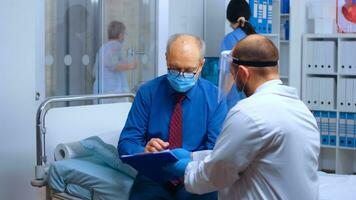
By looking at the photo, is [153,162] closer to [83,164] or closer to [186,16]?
[83,164]

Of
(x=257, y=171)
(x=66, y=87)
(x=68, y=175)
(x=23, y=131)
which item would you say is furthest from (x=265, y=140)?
(x=66, y=87)

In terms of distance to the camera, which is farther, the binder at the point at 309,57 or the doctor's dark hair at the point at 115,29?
the binder at the point at 309,57

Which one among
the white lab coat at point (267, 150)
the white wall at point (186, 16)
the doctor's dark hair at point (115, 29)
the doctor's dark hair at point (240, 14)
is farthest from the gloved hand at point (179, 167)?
the white wall at point (186, 16)

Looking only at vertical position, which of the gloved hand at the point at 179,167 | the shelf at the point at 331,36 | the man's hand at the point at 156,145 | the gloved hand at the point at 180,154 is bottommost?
the gloved hand at the point at 179,167

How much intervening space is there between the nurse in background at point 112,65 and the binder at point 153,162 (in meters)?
1.91

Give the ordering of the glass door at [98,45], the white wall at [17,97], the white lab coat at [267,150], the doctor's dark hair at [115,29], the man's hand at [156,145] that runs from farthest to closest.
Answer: the doctor's dark hair at [115,29] < the glass door at [98,45] < the white wall at [17,97] < the man's hand at [156,145] < the white lab coat at [267,150]

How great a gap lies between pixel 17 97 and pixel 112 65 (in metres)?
1.17

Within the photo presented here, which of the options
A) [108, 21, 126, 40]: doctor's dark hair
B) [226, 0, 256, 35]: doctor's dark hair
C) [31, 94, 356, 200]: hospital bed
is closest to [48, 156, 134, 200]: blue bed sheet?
[31, 94, 356, 200]: hospital bed

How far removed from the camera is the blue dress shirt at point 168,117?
2.60 metres

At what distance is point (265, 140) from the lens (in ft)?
5.99

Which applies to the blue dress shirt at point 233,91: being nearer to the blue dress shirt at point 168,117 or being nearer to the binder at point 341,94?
the blue dress shirt at point 168,117

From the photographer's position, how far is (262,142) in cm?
183

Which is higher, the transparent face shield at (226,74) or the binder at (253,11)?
the binder at (253,11)

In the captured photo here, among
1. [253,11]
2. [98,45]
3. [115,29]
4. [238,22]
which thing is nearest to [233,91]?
[98,45]
